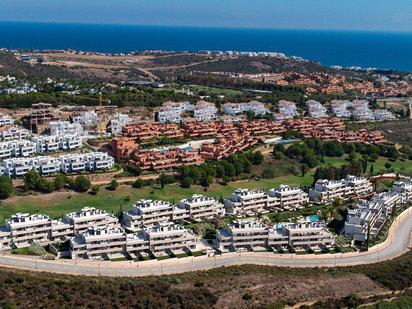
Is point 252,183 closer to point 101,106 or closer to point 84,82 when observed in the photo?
point 101,106

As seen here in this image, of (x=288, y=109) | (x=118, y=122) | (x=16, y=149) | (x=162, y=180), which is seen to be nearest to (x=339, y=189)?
(x=162, y=180)

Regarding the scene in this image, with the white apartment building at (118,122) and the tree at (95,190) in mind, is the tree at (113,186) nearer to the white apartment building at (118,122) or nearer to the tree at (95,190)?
the tree at (95,190)

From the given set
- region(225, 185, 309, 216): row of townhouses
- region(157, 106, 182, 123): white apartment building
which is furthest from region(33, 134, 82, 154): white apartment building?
region(225, 185, 309, 216): row of townhouses

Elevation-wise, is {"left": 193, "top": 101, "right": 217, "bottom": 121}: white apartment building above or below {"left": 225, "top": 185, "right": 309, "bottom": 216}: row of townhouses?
above

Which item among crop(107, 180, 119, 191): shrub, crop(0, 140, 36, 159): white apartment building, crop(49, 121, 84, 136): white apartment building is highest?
crop(49, 121, 84, 136): white apartment building

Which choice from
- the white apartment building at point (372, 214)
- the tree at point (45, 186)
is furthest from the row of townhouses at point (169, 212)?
the white apartment building at point (372, 214)

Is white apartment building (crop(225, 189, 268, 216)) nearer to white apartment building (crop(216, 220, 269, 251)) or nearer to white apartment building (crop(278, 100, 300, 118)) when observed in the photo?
white apartment building (crop(216, 220, 269, 251))
